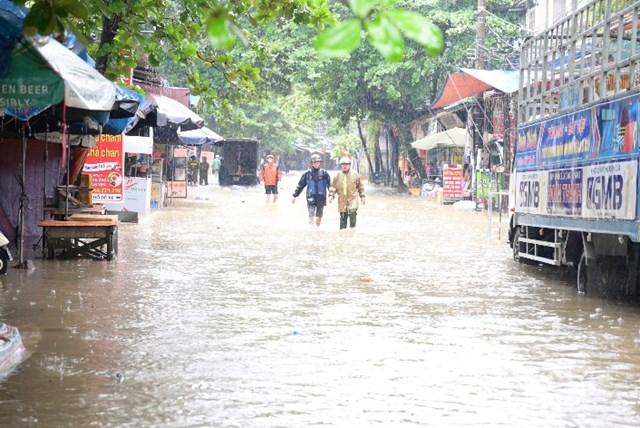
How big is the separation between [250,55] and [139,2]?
94.5ft

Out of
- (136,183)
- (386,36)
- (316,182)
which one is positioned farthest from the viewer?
(136,183)

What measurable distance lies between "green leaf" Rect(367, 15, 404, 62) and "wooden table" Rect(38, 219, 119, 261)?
39.1ft

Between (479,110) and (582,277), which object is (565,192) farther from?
(479,110)

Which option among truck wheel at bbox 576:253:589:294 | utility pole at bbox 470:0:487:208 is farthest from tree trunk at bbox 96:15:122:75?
utility pole at bbox 470:0:487:208

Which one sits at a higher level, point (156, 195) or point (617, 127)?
point (617, 127)

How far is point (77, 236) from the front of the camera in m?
14.3

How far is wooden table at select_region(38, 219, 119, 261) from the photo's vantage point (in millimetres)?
14242

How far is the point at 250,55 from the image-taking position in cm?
4075

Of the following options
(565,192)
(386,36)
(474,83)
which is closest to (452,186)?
(474,83)

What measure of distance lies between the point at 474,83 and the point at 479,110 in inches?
133

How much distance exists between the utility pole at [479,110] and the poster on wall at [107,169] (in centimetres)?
1357

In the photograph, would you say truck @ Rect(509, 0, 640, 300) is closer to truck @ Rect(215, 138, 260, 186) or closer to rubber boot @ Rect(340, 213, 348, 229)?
rubber boot @ Rect(340, 213, 348, 229)

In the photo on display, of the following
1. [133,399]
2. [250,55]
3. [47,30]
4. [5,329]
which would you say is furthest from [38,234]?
[250,55]

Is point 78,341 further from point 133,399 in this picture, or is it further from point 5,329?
point 133,399
